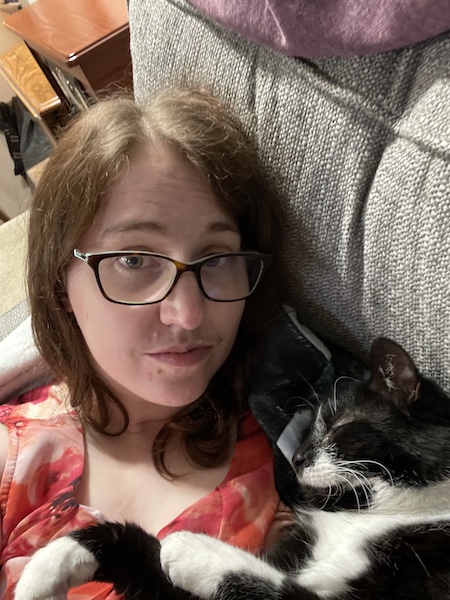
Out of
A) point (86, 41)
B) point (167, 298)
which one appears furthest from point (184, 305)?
point (86, 41)

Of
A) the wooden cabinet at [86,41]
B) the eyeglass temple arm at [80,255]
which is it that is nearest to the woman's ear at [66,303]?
the eyeglass temple arm at [80,255]

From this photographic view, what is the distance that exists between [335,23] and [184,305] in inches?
17.1

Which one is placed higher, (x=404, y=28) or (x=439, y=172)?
(x=404, y=28)

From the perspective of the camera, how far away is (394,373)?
755mm

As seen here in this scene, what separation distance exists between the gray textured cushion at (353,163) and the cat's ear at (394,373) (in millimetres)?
34

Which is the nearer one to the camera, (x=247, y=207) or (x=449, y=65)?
(x=449, y=65)

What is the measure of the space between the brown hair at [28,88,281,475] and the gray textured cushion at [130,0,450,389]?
4 cm

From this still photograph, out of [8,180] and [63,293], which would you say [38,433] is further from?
[8,180]

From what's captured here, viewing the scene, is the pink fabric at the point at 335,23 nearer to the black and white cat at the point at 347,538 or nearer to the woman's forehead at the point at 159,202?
the woman's forehead at the point at 159,202

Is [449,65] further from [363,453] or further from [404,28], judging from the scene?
[363,453]

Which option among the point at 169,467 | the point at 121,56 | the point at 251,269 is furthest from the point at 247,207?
the point at 121,56

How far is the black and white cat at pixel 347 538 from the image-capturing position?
2.29 feet

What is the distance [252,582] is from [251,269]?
494 mm

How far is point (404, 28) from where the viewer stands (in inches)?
22.8
